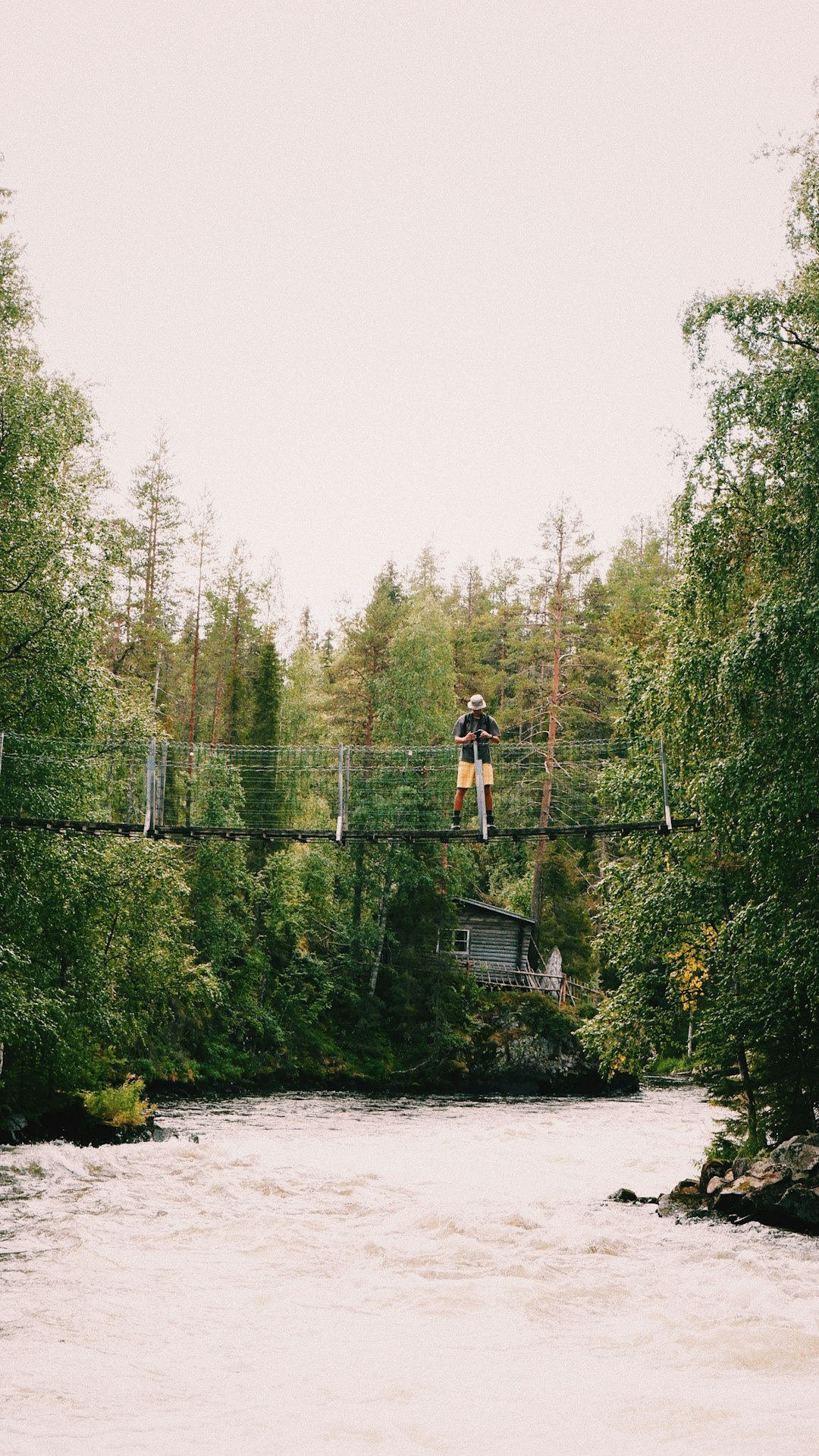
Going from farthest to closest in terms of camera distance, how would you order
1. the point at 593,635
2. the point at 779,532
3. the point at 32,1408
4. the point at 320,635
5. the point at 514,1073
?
the point at 320,635 < the point at 593,635 < the point at 514,1073 < the point at 779,532 < the point at 32,1408

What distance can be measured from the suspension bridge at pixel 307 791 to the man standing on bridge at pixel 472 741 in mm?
449

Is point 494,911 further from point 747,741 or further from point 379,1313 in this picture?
point 379,1313

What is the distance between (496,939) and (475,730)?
18.9 metres

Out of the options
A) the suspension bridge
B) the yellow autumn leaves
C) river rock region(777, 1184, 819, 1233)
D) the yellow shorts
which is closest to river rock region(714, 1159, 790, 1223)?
river rock region(777, 1184, 819, 1233)

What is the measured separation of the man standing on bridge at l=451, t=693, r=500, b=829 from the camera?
10.9 m

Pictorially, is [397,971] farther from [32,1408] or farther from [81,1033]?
[32,1408]

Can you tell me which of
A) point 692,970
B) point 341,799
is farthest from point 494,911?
point 341,799

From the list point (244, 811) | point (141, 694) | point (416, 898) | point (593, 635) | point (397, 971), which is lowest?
point (397, 971)

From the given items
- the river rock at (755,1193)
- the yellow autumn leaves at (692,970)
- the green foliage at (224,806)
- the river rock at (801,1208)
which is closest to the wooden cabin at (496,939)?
the green foliage at (224,806)

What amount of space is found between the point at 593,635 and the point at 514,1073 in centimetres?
1287

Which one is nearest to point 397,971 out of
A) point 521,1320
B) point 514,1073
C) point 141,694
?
point 514,1073

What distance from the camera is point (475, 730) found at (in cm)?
1096

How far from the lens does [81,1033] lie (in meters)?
13.3

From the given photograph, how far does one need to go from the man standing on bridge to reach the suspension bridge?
449 mm
